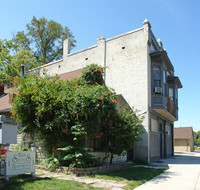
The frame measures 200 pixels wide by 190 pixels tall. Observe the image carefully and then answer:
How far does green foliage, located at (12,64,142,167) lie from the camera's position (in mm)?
9492

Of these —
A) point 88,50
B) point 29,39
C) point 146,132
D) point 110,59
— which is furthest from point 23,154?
point 29,39

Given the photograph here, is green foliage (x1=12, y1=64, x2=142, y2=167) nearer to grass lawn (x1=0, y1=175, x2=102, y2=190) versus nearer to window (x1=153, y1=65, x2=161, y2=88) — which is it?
grass lawn (x1=0, y1=175, x2=102, y2=190)

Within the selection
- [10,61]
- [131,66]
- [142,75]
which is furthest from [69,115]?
[10,61]

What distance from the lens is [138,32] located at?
15.9m

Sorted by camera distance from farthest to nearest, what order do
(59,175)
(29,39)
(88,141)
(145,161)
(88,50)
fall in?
(29,39), (88,50), (145,161), (88,141), (59,175)

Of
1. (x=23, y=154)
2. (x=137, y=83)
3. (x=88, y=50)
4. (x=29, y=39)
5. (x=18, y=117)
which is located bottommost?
(x=23, y=154)

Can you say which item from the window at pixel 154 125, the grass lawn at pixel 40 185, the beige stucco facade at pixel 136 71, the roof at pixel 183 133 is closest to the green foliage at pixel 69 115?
the grass lawn at pixel 40 185

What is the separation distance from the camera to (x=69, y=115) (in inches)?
391

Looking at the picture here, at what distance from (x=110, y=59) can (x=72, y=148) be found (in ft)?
30.4

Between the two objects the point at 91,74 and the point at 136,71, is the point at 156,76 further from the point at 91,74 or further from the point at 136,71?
the point at 91,74

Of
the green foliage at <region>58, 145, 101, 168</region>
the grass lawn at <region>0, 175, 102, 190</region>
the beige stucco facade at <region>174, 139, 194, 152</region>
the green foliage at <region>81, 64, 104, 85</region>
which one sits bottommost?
the beige stucco facade at <region>174, 139, 194, 152</region>

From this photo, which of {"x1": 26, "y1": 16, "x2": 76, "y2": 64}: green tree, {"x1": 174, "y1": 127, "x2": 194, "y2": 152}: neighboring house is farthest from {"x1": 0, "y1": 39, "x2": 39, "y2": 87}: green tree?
{"x1": 174, "y1": 127, "x2": 194, "y2": 152}: neighboring house

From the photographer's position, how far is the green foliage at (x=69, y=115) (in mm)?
9492

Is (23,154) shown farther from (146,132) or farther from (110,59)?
(110,59)
